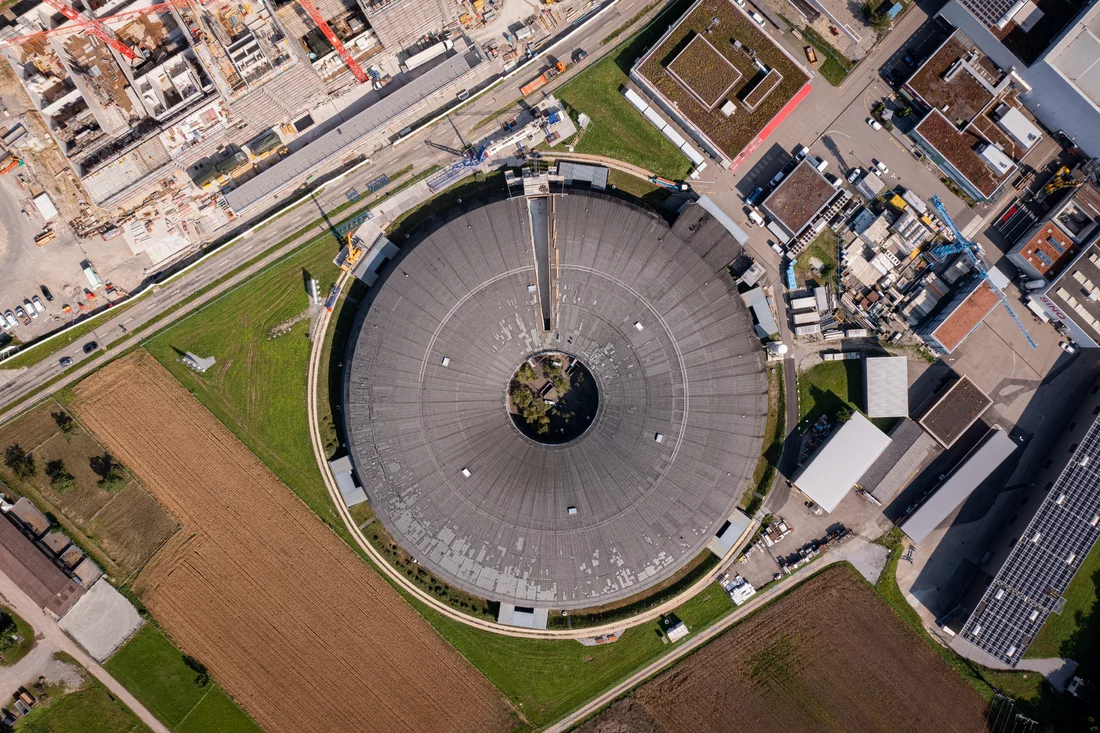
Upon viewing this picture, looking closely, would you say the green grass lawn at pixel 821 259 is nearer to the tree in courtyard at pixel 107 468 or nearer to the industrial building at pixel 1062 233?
the industrial building at pixel 1062 233

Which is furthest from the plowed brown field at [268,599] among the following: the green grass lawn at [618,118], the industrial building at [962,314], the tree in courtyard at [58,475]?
the industrial building at [962,314]

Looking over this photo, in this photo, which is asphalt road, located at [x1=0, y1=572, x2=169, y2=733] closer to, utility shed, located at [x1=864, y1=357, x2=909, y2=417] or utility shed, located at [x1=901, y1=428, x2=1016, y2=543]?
utility shed, located at [x1=864, y1=357, x2=909, y2=417]

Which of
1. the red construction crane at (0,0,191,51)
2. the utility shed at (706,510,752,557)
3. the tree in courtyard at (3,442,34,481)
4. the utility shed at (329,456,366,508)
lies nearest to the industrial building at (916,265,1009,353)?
the utility shed at (706,510,752,557)

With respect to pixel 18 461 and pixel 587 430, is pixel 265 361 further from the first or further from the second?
pixel 587 430

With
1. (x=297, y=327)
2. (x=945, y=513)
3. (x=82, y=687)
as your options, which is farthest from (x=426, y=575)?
(x=945, y=513)

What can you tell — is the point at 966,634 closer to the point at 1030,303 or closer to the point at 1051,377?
the point at 1051,377

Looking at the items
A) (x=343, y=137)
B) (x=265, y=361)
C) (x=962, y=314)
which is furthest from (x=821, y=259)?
(x=265, y=361)
